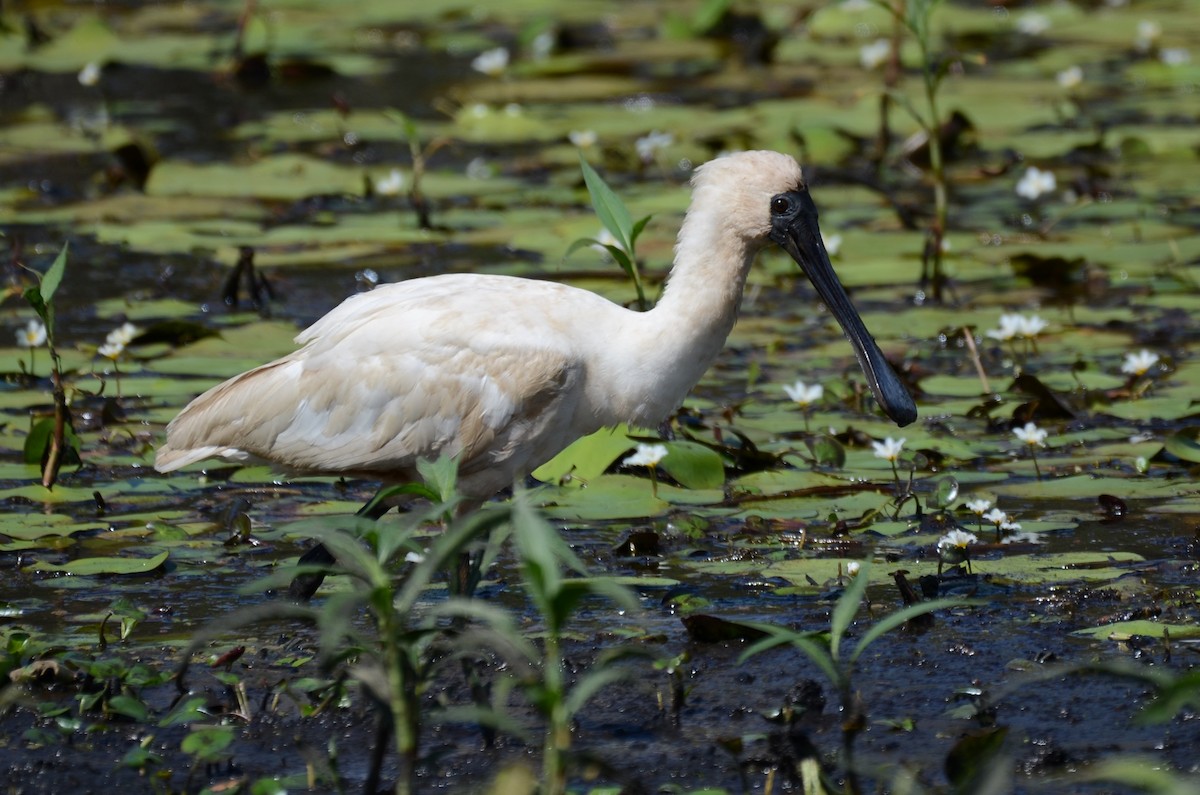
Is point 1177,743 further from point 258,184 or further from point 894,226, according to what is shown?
point 258,184

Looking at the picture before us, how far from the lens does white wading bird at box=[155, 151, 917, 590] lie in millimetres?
5250

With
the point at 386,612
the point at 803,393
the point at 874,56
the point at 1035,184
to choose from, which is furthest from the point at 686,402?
the point at 874,56

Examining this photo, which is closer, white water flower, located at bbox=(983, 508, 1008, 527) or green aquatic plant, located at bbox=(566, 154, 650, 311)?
white water flower, located at bbox=(983, 508, 1008, 527)

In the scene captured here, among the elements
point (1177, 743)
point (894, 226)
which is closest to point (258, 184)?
point (894, 226)

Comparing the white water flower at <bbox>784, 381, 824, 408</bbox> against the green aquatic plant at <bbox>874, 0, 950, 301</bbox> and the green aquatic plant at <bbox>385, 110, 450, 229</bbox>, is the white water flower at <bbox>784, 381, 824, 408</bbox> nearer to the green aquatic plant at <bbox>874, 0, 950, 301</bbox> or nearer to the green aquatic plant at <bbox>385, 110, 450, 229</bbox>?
the green aquatic plant at <bbox>874, 0, 950, 301</bbox>

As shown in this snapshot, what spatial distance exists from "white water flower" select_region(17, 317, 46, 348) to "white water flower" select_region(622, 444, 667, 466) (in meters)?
2.27

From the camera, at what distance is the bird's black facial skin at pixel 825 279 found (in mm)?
5438

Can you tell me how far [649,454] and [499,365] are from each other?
0.84 meters

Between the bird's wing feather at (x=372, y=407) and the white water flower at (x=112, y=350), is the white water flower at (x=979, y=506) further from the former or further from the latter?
the white water flower at (x=112, y=350)

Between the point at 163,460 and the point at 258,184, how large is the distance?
428 centimetres

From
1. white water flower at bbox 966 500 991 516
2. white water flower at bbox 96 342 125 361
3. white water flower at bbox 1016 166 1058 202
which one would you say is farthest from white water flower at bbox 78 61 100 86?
white water flower at bbox 966 500 991 516

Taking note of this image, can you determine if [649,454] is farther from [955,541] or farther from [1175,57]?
[1175,57]

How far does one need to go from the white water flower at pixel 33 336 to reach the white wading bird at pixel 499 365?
1.57 m

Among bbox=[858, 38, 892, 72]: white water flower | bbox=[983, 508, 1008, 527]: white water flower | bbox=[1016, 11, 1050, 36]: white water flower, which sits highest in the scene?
bbox=[983, 508, 1008, 527]: white water flower
